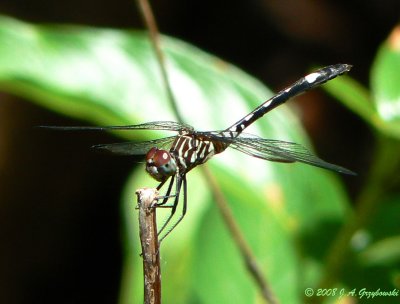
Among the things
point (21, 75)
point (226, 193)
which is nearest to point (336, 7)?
point (226, 193)

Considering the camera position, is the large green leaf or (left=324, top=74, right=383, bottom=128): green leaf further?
the large green leaf

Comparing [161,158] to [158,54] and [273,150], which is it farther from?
[158,54]

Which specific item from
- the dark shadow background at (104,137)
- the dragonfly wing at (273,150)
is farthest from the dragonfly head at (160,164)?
the dark shadow background at (104,137)

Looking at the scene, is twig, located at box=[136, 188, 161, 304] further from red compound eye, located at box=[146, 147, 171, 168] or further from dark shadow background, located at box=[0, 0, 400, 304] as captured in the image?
dark shadow background, located at box=[0, 0, 400, 304]

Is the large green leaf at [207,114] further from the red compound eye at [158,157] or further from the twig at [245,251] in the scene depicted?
the red compound eye at [158,157]

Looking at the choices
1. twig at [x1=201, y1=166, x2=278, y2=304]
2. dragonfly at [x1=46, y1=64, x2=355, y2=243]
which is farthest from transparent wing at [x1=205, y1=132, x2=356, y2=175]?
twig at [x1=201, y1=166, x2=278, y2=304]

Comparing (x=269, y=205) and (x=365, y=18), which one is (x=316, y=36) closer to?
(x=365, y=18)

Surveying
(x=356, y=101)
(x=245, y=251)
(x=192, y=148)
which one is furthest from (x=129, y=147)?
(x=356, y=101)
